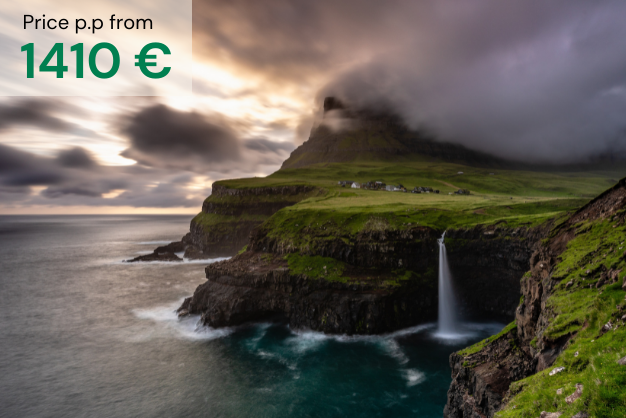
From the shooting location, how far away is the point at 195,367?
47844 mm

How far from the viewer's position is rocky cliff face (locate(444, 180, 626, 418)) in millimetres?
17000

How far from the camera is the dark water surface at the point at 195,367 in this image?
38.1m

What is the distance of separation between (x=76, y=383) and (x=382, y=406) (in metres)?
43.9

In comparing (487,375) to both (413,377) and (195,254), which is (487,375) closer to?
(413,377)

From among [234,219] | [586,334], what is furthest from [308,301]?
[234,219]

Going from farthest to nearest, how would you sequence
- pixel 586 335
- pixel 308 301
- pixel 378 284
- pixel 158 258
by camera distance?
pixel 158 258, pixel 308 301, pixel 378 284, pixel 586 335

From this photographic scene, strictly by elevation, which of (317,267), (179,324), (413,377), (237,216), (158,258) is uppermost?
(237,216)

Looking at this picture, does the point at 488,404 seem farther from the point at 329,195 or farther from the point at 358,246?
the point at 329,195

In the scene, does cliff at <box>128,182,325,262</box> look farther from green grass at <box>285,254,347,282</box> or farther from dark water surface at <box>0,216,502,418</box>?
green grass at <box>285,254,347,282</box>

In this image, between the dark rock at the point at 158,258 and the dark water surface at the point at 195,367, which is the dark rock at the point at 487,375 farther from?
the dark rock at the point at 158,258

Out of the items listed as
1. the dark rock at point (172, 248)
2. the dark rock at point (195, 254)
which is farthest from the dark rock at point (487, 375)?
the dark rock at point (172, 248)

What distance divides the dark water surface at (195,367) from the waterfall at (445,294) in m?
4.38

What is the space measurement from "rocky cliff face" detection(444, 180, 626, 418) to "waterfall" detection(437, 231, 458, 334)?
36.7 m

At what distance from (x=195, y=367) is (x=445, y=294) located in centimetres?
4981
